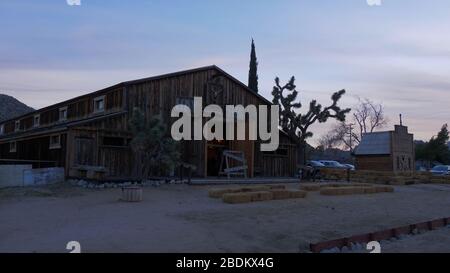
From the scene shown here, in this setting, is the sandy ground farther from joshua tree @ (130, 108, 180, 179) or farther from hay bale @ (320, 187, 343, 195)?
joshua tree @ (130, 108, 180, 179)

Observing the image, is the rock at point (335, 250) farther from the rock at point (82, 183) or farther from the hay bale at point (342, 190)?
the rock at point (82, 183)

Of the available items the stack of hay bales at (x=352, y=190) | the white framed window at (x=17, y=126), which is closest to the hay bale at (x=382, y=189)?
the stack of hay bales at (x=352, y=190)

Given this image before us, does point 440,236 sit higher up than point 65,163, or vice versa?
point 65,163

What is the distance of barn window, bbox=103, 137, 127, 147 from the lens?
2308cm

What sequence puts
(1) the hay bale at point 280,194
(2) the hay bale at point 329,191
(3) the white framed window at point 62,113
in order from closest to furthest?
(1) the hay bale at point 280,194
(2) the hay bale at point 329,191
(3) the white framed window at point 62,113

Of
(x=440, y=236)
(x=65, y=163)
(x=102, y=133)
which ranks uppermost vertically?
(x=102, y=133)

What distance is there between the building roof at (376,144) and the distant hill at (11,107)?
225 ft

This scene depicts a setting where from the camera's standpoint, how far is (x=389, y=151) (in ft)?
121

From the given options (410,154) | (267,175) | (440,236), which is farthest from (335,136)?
(440,236)

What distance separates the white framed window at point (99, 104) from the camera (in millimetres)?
26953

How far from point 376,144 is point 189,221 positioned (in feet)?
97.5

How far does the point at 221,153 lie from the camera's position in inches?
1167

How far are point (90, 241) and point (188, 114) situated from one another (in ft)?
58.9
